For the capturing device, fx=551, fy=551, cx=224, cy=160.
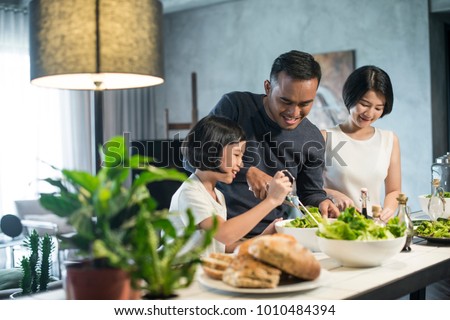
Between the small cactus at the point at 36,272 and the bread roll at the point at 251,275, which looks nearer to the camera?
the bread roll at the point at 251,275

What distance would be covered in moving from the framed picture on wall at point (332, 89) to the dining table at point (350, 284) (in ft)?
12.7

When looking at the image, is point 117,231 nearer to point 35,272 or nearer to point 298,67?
point 35,272

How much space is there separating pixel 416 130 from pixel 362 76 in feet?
9.09

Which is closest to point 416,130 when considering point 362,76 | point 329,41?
point 329,41

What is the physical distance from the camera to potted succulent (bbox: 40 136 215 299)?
2.99ft

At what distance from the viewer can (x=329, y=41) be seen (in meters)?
5.39

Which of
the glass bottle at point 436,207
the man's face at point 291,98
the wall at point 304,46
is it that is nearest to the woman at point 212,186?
the man's face at point 291,98

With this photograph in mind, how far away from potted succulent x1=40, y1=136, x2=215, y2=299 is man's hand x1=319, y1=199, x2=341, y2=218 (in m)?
1.06

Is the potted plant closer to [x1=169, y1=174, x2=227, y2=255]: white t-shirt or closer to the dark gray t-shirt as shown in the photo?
[x1=169, y1=174, x2=227, y2=255]: white t-shirt

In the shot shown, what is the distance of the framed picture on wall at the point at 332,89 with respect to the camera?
17.4 ft

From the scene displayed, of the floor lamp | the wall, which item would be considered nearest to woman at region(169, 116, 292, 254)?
the floor lamp

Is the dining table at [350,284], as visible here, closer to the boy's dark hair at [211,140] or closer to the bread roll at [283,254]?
the bread roll at [283,254]
